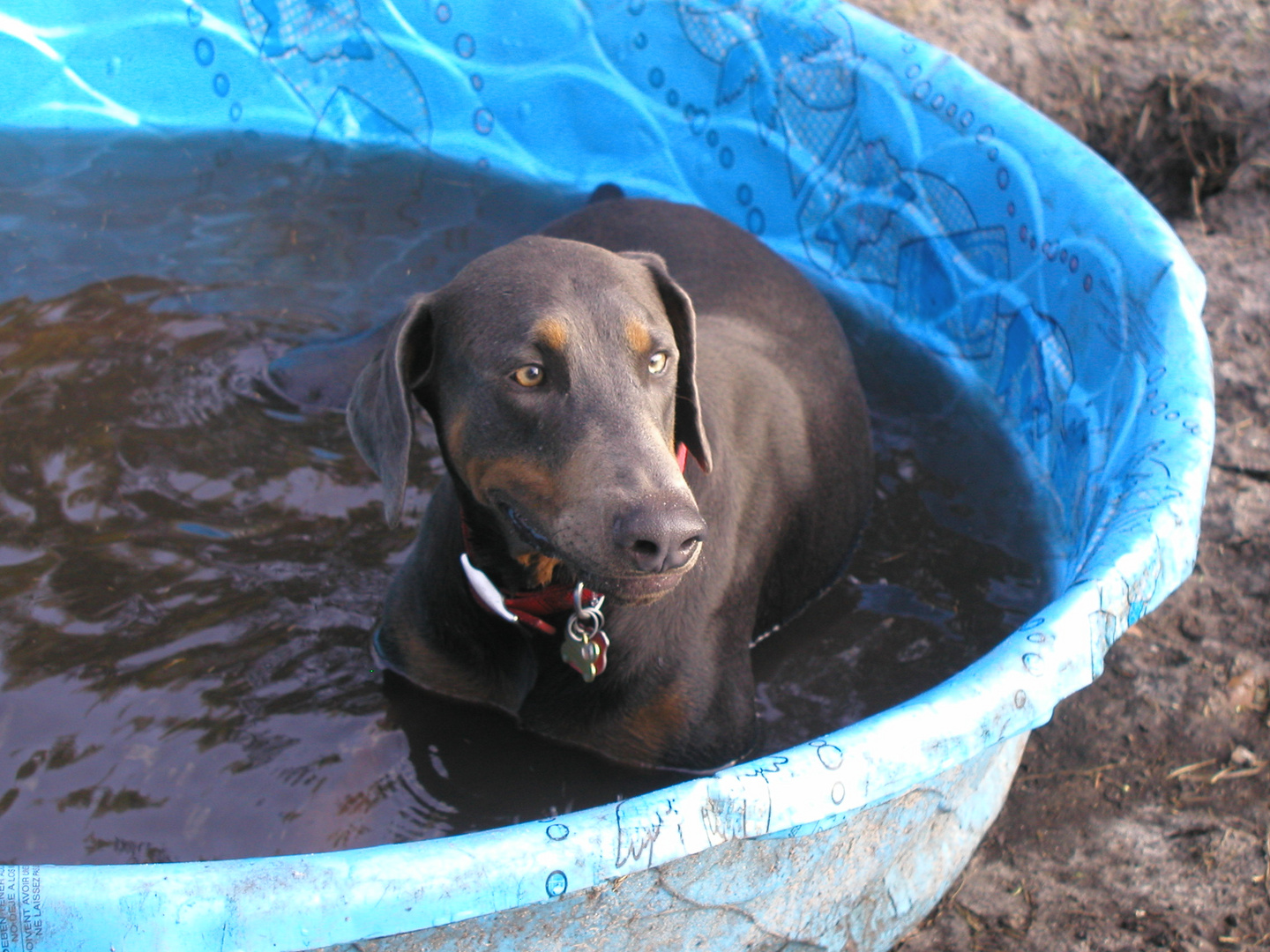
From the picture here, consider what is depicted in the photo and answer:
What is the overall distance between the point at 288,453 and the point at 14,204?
237cm

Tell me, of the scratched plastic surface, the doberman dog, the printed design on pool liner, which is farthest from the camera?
the printed design on pool liner

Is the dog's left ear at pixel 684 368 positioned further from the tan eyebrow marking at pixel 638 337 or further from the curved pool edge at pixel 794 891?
the curved pool edge at pixel 794 891

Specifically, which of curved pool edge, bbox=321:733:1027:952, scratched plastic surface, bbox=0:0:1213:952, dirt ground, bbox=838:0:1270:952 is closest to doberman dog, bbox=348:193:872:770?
scratched plastic surface, bbox=0:0:1213:952

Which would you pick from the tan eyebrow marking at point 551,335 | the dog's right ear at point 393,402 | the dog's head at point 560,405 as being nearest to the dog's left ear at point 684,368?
the dog's head at point 560,405

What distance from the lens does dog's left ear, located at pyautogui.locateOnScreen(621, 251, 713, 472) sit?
3.01 m

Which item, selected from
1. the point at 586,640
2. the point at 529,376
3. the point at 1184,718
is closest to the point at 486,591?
the point at 586,640

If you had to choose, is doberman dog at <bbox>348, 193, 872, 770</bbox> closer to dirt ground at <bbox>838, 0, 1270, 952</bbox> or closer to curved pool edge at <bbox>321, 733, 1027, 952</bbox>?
curved pool edge at <bbox>321, 733, 1027, 952</bbox>

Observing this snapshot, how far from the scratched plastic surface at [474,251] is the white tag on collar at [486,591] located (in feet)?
1.74

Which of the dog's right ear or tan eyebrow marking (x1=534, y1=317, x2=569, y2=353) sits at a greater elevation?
tan eyebrow marking (x1=534, y1=317, x2=569, y2=353)

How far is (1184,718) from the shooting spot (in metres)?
3.56

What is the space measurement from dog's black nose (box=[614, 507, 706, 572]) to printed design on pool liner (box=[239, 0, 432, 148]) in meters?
4.61

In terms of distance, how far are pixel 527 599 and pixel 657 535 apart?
2.59 ft

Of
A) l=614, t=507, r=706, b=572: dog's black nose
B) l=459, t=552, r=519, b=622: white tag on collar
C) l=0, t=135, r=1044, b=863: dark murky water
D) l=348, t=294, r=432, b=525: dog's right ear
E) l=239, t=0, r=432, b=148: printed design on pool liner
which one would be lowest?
l=0, t=135, r=1044, b=863: dark murky water

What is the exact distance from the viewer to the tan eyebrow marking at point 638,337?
8.95 feet
